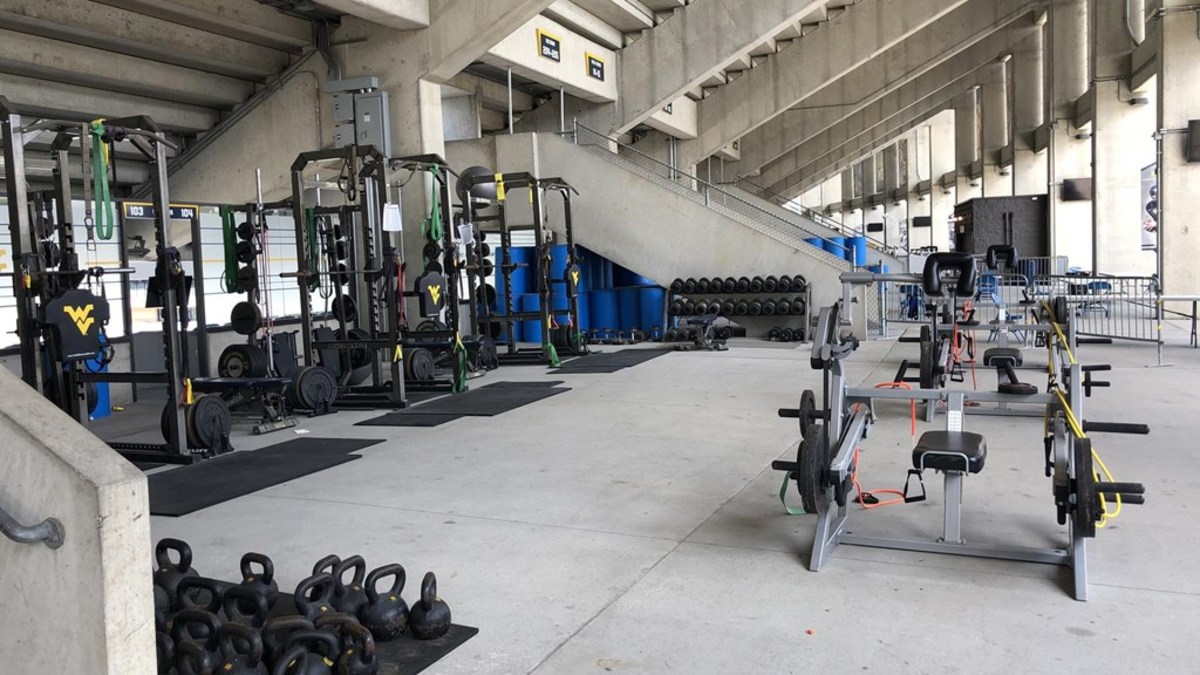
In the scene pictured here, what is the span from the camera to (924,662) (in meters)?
2.78

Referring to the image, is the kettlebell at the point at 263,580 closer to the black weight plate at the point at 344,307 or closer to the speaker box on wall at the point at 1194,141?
the black weight plate at the point at 344,307

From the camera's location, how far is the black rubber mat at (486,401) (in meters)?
7.92

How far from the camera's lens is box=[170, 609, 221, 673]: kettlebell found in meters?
2.74

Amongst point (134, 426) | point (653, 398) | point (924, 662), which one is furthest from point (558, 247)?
point (924, 662)

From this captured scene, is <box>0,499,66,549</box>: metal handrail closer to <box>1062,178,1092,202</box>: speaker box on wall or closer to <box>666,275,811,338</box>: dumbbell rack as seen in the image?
<box>666,275,811,338</box>: dumbbell rack

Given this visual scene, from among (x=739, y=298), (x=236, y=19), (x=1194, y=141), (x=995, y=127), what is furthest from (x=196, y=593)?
(x=995, y=127)

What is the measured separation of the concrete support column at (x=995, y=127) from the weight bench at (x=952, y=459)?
1095 inches

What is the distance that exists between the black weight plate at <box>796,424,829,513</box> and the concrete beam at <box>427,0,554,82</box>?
7.95 m

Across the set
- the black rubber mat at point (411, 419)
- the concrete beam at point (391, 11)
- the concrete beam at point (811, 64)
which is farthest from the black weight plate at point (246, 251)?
the concrete beam at point (811, 64)

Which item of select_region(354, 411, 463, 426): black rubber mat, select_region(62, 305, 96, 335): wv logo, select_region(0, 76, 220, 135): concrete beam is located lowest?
select_region(354, 411, 463, 426): black rubber mat

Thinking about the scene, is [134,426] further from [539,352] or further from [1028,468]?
[1028,468]

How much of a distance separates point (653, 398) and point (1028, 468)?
12.0 feet

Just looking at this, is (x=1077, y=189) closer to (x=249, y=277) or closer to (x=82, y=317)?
(x=249, y=277)

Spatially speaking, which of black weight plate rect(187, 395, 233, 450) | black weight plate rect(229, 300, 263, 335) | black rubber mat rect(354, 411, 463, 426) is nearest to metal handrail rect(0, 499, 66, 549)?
black weight plate rect(187, 395, 233, 450)
